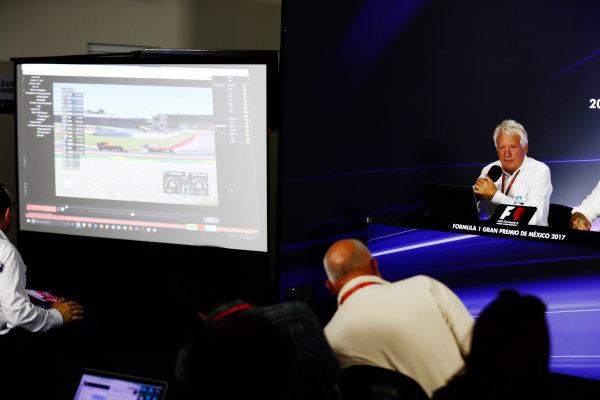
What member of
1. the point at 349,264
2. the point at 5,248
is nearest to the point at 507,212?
the point at 349,264

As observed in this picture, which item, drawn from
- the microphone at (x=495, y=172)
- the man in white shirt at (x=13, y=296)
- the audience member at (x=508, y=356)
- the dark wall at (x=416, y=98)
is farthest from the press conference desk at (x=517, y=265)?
the man in white shirt at (x=13, y=296)

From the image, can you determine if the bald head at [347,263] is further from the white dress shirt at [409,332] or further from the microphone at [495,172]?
the microphone at [495,172]

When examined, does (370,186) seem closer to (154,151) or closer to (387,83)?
(387,83)

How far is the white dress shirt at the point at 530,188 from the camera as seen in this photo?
13.9 feet

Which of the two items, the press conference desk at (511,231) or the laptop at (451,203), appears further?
the laptop at (451,203)

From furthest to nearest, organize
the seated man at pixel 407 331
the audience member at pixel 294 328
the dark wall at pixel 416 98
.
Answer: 1. the dark wall at pixel 416 98
2. the seated man at pixel 407 331
3. the audience member at pixel 294 328

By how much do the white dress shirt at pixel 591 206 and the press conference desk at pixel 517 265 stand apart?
128cm

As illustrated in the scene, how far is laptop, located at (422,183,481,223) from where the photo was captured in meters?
3.51

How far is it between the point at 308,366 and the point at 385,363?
476 millimetres

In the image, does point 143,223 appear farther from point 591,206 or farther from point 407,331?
point 591,206

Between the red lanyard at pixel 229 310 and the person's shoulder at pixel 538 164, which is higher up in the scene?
the person's shoulder at pixel 538 164

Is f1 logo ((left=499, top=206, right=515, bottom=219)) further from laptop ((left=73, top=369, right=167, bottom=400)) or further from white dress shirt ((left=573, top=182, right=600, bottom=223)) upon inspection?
laptop ((left=73, top=369, right=167, bottom=400))

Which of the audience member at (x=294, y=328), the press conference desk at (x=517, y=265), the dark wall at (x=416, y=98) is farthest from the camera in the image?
the dark wall at (x=416, y=98)

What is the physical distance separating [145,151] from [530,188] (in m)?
2.64
